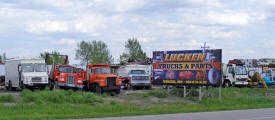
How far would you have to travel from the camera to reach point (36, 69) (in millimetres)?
32438

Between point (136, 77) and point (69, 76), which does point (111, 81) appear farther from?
point (136, 77)

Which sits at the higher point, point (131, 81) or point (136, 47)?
point (136, 47)

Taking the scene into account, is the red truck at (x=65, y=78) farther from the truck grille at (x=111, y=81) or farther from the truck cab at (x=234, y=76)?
the truck cab at (x=234, y=76)

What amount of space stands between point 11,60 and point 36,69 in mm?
3648

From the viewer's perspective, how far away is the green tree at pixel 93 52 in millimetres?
86875

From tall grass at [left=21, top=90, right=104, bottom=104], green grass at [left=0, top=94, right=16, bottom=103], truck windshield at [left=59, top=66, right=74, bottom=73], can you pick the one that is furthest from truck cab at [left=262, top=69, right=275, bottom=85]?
green grass at [left=0, top=94, right=16, bottom=103]

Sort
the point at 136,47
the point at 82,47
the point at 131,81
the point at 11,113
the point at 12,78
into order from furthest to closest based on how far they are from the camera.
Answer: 1. the point at 82,47
2. the point at 136,47
3. the point at 131,81
4. the point at 12,78
5. the point at 11,113

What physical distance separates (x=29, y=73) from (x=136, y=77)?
10642mm

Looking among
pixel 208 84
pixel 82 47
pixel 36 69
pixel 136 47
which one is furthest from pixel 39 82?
pixel 82 47

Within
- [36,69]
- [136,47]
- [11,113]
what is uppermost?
[136,47]

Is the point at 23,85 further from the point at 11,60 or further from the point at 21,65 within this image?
the point at 11,60

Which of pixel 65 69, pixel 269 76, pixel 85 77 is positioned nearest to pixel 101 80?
pixel 85 77

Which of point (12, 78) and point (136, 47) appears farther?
point (136, 47)

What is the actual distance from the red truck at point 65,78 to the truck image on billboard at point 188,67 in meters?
6.38
